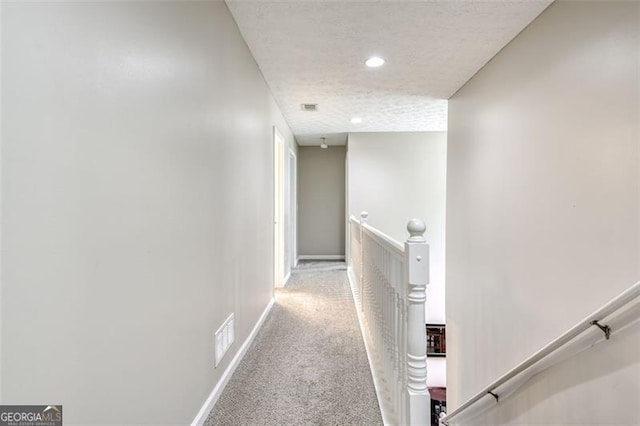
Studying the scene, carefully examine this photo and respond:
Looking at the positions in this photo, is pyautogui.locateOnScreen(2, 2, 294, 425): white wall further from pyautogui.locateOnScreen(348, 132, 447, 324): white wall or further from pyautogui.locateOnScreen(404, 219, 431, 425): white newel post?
pyautogui.locateOnScreen(348, 132, 447, 324): white wall

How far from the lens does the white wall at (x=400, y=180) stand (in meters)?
5.59

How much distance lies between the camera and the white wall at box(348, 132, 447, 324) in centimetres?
559

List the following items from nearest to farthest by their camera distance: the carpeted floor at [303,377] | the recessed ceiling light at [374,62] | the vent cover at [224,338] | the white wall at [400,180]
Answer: the carpeted floor at [303,377], the vent cover at [224,338], the recessed ceiling light at [374,62], the white wall at [400,180]

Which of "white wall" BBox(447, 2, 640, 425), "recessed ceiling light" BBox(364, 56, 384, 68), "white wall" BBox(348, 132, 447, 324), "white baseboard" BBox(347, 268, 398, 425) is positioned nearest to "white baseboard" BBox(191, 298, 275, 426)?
"white baseboard" BBox(347, 268, 398, 425)

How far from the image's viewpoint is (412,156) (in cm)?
564

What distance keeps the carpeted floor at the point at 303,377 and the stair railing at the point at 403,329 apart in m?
0.18

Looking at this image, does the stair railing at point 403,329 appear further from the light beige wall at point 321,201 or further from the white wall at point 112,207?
the light beige wall at point 321,201

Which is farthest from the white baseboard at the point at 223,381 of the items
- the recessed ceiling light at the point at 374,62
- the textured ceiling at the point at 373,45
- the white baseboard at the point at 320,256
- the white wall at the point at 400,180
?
the white baseboard at the point at 320,256

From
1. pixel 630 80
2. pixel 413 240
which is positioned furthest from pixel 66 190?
pixel 630 80

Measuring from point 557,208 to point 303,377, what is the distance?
186cm

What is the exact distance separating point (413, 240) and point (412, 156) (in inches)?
185

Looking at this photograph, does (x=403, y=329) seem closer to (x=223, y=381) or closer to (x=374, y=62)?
(x=223, y=381)

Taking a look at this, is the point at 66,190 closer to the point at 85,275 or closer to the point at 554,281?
the point at 85,275
